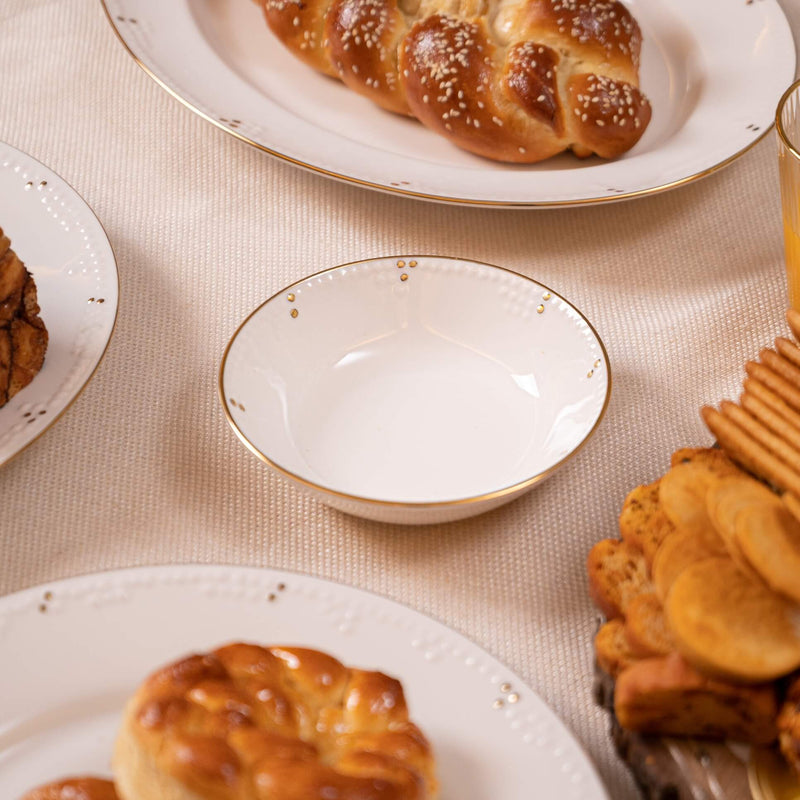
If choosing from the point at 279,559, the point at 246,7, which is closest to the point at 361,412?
the point at 279,559

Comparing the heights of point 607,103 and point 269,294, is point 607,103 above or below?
above

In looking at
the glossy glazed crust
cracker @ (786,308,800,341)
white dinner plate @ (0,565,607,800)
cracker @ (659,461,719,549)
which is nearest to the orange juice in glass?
cracker @ (786,308,800,341)

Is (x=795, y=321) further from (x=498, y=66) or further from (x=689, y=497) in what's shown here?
(x=498, y=66)

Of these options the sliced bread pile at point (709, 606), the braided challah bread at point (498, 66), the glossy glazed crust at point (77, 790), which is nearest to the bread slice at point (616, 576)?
the sliced bread pile at point (709, 606)

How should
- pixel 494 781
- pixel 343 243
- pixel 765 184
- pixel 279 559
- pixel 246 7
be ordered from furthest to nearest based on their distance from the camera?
pixel 246 7
pixel 765 184
pixel 343 243
pixel 279 559
pixel 494 781

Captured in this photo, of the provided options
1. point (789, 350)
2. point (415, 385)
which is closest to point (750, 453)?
point (789, 350)

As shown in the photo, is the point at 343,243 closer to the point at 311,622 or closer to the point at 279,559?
the point at 279,559
